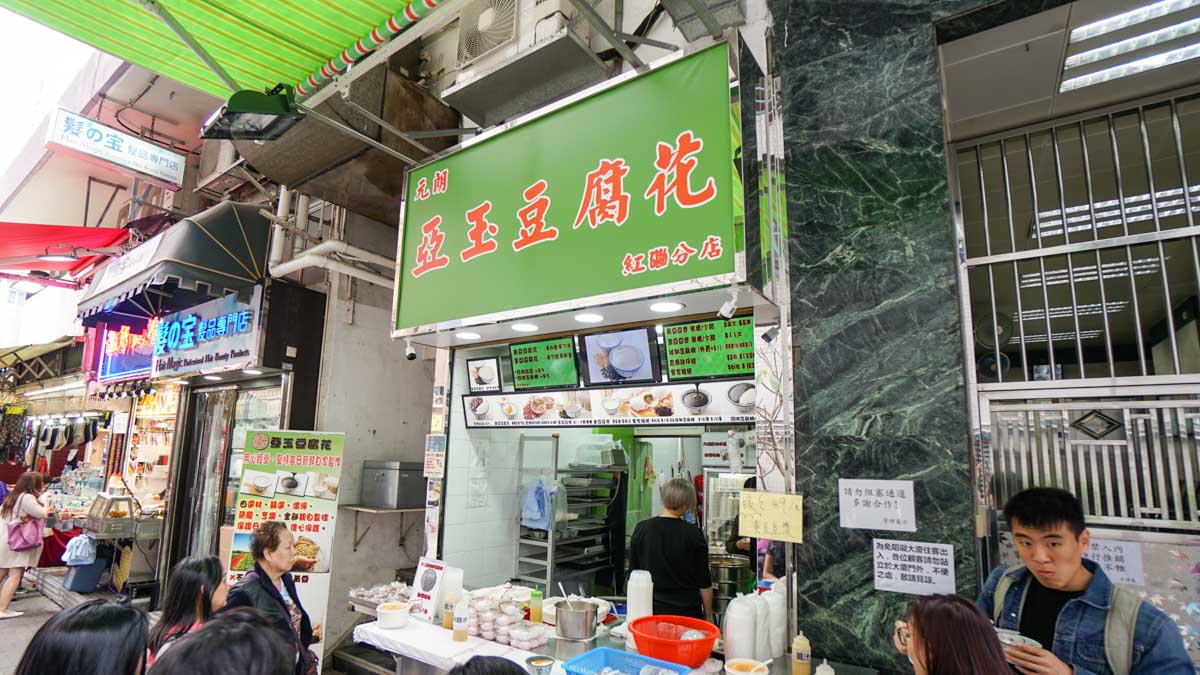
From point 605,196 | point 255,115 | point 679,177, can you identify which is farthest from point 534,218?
point 255,115

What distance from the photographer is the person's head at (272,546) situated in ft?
11.4

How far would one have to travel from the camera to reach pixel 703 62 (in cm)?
327

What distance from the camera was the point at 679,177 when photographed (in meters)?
3.24

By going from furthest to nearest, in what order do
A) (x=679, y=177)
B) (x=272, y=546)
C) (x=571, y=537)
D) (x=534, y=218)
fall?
(x=571, y=537)
(x=534, y=218)
(x=272, y=546)
(x=679, y=177)

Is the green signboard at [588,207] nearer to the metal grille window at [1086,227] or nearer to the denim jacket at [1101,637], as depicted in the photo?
the metal grille window at [1086,227]

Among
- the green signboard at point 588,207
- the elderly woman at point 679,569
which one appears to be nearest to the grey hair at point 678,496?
the elderly woman at point 679,569

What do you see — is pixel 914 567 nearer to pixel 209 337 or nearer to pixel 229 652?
pixel 229 652

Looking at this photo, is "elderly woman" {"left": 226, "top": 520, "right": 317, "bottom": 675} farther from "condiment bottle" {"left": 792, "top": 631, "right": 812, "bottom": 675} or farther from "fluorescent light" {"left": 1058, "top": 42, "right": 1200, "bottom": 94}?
"fluorescent light" {"left": 1058, "top": 42, "right": 1200, "bottom": 94}

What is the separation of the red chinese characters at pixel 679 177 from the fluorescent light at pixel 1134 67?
2.91 m

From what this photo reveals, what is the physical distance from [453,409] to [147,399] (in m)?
7.54

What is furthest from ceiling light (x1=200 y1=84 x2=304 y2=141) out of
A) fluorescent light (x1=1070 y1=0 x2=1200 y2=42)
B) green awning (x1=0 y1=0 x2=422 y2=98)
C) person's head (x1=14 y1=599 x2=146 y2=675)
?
fluorescent light (x1=1070 y1=0 x2=1200 y2=42)

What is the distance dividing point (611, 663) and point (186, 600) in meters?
2.12

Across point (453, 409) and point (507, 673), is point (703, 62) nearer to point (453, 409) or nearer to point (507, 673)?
point (507, 673)

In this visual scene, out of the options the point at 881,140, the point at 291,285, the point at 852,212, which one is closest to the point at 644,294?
the point at 852,212
